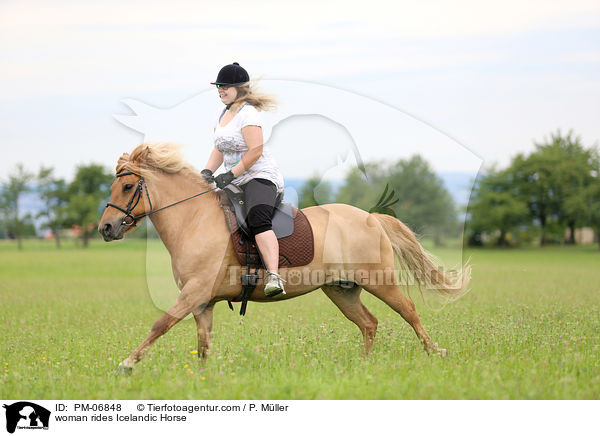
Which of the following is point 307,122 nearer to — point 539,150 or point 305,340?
point 305,340

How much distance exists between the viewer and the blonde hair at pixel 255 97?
283 inches

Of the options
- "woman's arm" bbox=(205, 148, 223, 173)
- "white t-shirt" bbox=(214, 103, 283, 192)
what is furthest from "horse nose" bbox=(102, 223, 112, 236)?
"white t-shirt" bbox=(214, 103, 283, 192)

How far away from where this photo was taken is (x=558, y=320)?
1073cm

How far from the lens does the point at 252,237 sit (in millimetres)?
7512

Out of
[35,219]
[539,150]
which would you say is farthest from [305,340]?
[35,219]

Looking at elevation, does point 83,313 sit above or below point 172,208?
below

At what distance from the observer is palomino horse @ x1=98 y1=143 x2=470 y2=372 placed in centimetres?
719

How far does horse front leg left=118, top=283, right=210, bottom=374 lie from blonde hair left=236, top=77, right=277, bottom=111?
2324 millimetres

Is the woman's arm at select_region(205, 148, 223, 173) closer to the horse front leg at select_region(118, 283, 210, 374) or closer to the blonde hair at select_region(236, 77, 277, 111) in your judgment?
the blonde hair at select_region(236, 77, 277, 111)

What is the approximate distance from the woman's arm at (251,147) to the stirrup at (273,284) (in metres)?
1.38

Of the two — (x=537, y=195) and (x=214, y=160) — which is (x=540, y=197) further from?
(x=214, y=160)

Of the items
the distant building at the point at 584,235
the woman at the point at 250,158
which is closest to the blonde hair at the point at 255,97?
the woman at the point at 250,158
